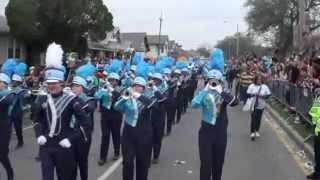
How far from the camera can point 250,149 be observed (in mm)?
15047

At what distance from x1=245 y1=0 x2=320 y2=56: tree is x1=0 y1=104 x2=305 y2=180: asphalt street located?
193 feet

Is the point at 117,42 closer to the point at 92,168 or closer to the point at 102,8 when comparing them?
the point at 102,8

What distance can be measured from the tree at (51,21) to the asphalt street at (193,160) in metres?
23.8

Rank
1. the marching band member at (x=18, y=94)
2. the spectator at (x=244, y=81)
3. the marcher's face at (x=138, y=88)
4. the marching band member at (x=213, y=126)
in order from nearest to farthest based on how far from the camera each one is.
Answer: the marching band member at (x=213, y=126)
the marcher's face at (x=138, y=88)
the marching band member at (x=18, y=94)
the spectator at (x=244, y=81)

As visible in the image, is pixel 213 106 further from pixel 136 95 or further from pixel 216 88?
pixel 136 95

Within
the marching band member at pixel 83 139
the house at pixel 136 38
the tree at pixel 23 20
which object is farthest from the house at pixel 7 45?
the house at pixel 136 38

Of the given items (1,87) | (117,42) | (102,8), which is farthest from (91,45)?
(1,87)

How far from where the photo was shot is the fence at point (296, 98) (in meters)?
17.3

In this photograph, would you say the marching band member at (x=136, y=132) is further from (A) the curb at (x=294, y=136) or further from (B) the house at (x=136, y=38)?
(B) the house at (x=136, y=38)

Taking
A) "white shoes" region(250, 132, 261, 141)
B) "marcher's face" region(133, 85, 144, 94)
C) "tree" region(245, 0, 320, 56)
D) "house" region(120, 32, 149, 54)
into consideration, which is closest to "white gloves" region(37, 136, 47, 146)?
"marcher's face" region(133, 85, 144, 94)

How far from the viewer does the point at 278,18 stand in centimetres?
7719

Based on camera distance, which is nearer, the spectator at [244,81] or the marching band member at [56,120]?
the marching band member at [56,120]

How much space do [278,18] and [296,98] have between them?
2283 inches

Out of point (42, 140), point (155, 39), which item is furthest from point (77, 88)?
point (155, 39)
